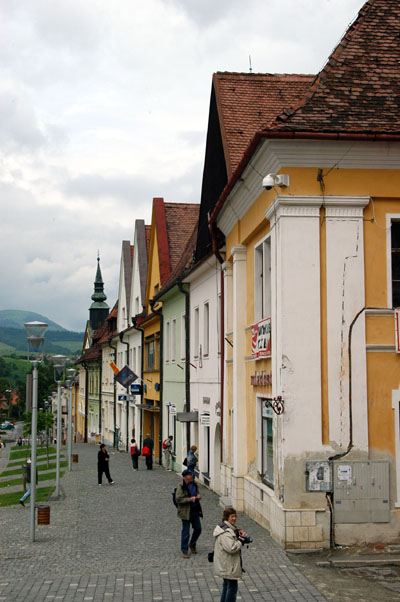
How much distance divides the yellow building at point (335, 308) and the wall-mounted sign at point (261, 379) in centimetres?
118

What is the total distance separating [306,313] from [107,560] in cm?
520

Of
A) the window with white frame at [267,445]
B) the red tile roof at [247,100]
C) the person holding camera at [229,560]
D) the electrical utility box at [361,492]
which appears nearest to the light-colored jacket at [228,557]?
the person holding camera at [229,560]

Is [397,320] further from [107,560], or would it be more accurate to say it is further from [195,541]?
[107,560]

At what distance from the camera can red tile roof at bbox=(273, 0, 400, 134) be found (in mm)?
12820

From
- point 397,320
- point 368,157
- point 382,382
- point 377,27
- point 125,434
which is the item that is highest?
point 377,27

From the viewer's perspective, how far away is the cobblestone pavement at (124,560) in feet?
33.8

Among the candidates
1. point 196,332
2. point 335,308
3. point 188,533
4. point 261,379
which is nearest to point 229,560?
point 188,533

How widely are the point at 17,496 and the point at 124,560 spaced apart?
16201 millimetres

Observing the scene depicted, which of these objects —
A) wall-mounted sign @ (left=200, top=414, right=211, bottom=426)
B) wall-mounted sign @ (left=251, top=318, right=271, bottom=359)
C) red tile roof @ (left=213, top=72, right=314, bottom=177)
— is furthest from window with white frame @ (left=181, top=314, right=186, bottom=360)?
wall-mounted sign @ (left=251, top=318, right=271, bottom=359)

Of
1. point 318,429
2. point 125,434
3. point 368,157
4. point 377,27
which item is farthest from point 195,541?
point 125,434

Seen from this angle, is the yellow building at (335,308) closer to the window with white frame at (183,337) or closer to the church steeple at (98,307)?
the window with white frame at (183,337)

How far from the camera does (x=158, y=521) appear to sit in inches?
661

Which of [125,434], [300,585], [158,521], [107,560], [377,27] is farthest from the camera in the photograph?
[125,434]

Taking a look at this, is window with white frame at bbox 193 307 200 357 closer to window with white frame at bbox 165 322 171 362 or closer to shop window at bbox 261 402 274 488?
window with white frame at bbox 165 322 171 362
